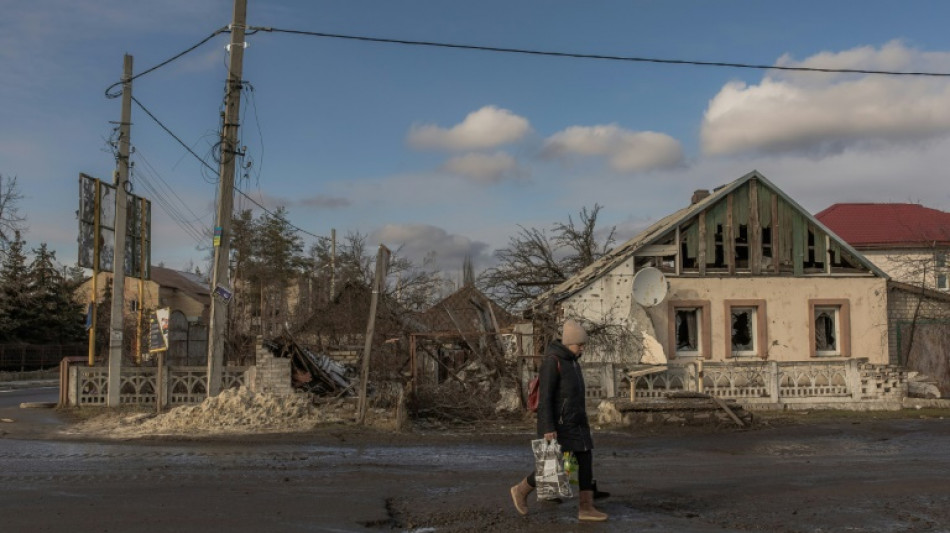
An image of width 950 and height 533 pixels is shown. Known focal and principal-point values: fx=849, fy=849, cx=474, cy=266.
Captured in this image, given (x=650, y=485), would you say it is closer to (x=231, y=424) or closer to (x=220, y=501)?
(x=220, y=501)

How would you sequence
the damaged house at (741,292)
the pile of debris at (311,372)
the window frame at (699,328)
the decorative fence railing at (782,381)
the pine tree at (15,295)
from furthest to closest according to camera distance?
the pine tree at (15,295), the window frame at (699,328), the damaged house at (741,292), the decorative fence railing at (782,381), the pile of debris at (311,372)

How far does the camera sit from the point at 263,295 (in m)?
46.1

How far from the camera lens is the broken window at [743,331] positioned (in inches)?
966

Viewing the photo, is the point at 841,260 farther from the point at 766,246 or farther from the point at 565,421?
the point at 565,421

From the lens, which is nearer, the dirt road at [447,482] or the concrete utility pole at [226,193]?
the dirt road at [447,482]

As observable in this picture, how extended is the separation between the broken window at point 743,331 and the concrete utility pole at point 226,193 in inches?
567

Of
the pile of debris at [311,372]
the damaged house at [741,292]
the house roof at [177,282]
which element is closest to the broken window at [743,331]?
the damaged house at [741,292]

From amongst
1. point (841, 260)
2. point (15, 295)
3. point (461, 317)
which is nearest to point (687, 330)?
point (841, 260)

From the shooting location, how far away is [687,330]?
24750 millimetres

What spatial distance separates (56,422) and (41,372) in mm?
28356

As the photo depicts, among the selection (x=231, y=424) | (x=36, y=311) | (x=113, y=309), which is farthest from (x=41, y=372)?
(x=231, y=424)

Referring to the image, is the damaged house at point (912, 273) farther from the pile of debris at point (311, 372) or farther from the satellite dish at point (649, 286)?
the pile of debris at point (311, 372)

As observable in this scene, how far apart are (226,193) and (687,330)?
45.7 ft

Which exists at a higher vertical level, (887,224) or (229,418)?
(887,224)
